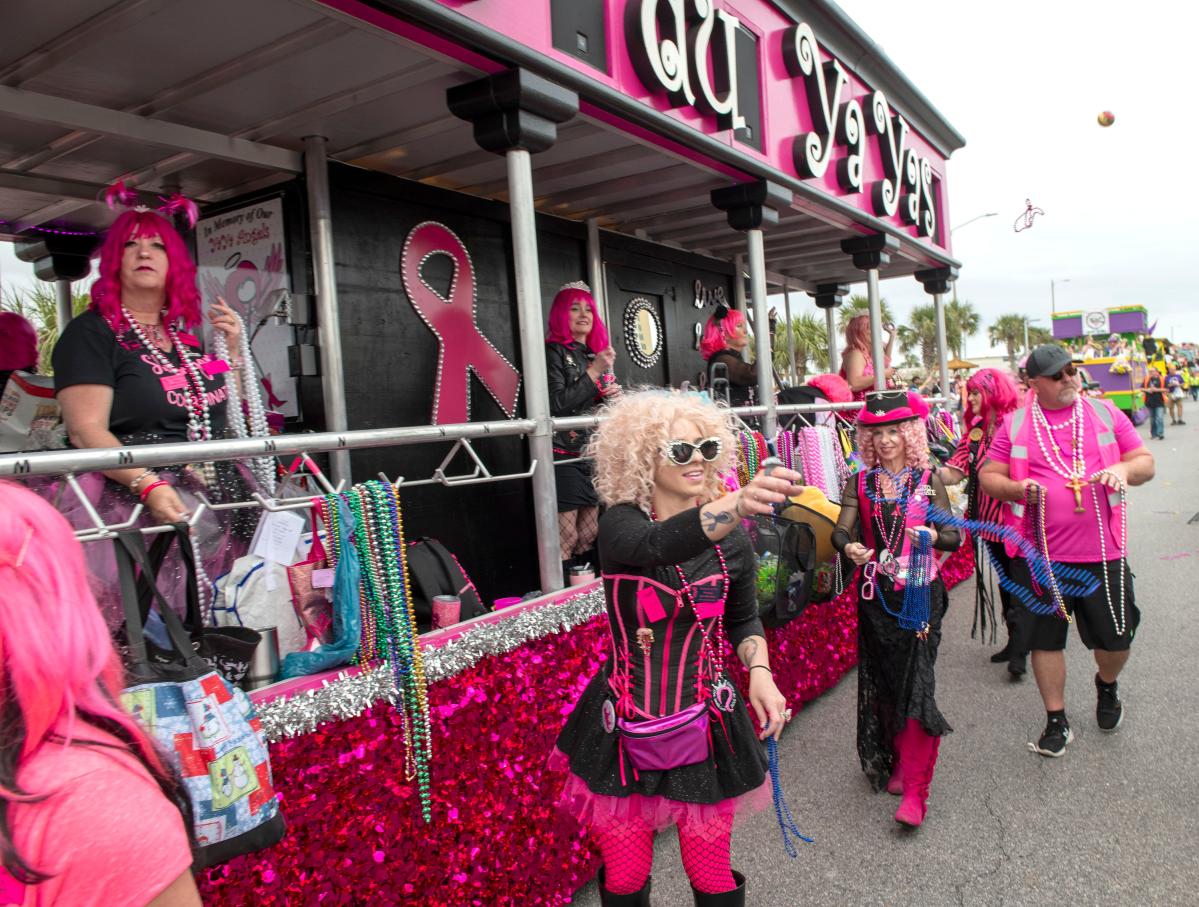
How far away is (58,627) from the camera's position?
1.14 meters

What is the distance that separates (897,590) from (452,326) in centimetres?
316

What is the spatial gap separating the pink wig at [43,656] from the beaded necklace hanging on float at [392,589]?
1275 mm

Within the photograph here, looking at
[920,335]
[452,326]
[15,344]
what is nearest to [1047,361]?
[452,326]

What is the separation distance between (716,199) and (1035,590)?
126 inches

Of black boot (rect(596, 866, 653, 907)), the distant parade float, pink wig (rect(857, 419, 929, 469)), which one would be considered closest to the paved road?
black boot (rect(596, 866, 653, 907))

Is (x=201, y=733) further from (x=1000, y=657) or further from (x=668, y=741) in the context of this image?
(x=1000, y=657)

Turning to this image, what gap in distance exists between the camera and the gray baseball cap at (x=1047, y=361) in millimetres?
4230

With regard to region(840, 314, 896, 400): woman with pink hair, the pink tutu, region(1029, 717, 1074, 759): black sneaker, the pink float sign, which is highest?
the pink float sign

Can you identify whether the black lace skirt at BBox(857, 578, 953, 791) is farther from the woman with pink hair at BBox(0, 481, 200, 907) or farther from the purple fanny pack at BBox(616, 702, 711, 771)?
the woman with pink hair at BBox(0, 481, 200, 907)

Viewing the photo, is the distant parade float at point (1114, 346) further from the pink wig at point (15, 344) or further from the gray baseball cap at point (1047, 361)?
the pink wig at point (15, 344)

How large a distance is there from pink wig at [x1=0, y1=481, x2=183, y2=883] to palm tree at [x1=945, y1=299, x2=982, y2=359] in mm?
71959

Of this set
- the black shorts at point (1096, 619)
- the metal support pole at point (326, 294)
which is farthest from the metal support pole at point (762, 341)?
the metal support pole at point (326, 294)

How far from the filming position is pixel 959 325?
6956cm

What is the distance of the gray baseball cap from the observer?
4230 millimetres
